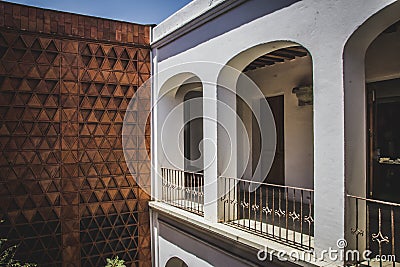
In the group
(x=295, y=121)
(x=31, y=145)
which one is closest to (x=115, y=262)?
(x=31, y=145)

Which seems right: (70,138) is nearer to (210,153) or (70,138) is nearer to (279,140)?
(210,153)

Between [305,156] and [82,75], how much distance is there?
4958mm

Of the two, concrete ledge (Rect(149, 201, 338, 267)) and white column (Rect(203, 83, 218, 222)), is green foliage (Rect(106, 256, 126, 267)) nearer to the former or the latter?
concrete ledge (Rect(149, 201, 338, 267))

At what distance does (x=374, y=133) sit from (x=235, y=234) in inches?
135

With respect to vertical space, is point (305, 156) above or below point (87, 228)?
above

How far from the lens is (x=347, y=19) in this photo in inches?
139

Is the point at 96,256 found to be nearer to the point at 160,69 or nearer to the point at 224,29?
the point at 160,69

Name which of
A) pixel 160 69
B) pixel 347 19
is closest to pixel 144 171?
pixel 160 69

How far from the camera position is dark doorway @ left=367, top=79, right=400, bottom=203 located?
5984 mm

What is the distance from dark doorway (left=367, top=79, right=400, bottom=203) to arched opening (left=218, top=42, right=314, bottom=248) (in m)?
1.13

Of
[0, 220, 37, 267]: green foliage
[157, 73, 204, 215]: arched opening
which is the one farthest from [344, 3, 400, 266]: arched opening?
[0, 220, 37, 267]: green foliage

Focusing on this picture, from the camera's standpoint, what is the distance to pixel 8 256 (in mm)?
6172

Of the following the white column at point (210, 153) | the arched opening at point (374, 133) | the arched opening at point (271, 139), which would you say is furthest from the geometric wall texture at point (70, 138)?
the arched opening at point (374, 133)

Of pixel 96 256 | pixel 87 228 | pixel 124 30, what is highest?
pixel 124 30
